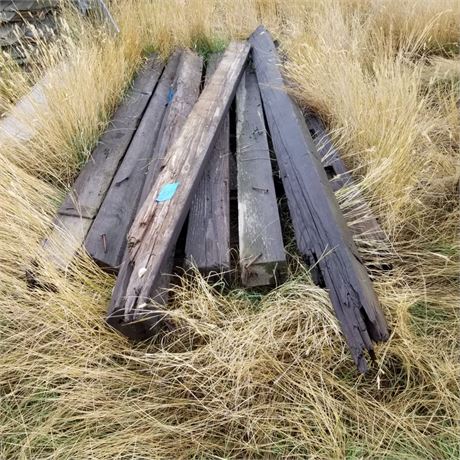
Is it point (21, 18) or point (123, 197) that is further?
point (21, 18)

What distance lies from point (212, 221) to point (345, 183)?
34.6 inches

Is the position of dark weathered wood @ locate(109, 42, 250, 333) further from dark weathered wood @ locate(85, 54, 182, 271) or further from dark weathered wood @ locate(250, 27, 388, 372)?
dark weathered wood @ locate(250, 27, 388, 372)

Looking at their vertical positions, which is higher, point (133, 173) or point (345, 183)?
point (133, 173)

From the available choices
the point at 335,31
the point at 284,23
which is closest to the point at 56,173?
the point at 335,31

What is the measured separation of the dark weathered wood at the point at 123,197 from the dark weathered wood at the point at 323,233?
33.3 inches

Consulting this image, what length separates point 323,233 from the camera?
6.74ft

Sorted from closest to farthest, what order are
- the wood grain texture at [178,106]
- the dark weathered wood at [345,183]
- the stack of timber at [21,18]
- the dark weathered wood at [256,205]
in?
the dark weathered wood at [256,205] → the dark weathered wood at [345,183] → the wood grain texture at [178,106] → the stack of timber at [21,18]

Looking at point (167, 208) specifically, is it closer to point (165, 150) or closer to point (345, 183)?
point (165, 150)

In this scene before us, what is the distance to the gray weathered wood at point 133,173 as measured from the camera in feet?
7.20

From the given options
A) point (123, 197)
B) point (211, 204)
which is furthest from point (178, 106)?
point (211, 204)

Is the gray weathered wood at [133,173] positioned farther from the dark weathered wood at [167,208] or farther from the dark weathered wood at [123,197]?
the dark weathered wood at [167,208]

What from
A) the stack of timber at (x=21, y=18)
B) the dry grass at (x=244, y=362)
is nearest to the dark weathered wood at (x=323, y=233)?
the dry grass at (x=244, y=362)

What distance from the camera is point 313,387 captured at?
1732mm

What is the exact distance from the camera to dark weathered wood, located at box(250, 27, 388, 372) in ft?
5.62
